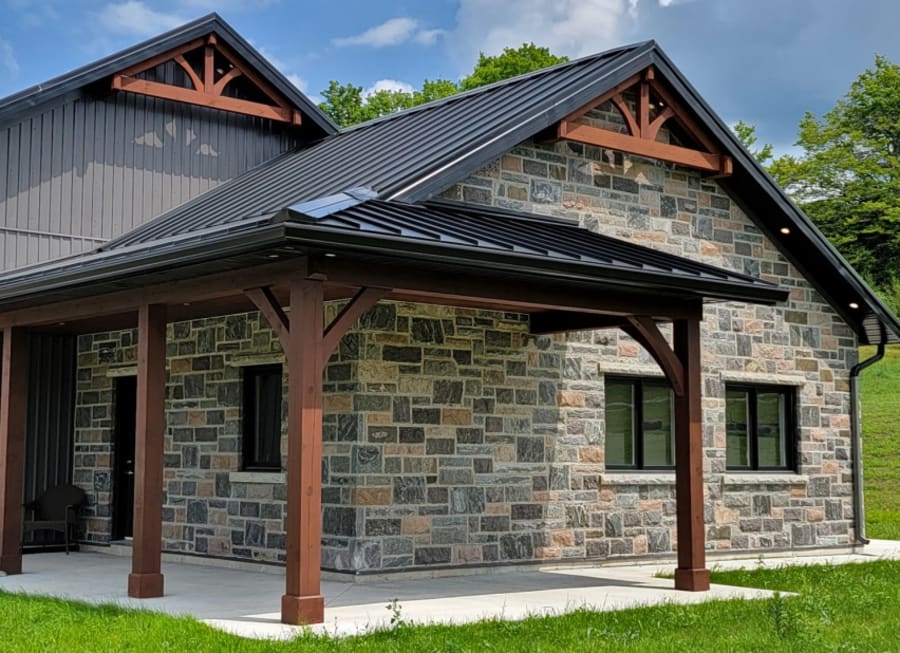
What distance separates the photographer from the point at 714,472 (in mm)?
14758

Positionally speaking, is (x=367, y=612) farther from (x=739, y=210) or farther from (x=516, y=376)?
(x=739, y=210)

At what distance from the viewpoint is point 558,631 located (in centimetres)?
852

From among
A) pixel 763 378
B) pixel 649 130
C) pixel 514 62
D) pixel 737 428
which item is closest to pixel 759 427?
pixel 737 428

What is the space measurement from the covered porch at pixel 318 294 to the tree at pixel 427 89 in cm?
2433

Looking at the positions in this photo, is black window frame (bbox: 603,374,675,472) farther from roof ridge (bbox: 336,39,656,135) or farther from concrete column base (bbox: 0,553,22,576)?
concrete column base (bbox: 0,553,22,576)

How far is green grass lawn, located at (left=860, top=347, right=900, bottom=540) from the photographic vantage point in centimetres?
2086

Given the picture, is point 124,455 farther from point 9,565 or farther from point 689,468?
point 689,468

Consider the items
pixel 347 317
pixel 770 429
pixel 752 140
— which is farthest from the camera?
pixel 752 140

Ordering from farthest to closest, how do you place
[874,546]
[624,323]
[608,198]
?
1. [874,546]
2. [608,198]
3. [624,323]

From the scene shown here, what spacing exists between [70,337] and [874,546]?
1072cm

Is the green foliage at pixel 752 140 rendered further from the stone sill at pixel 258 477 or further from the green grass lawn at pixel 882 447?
the stone sill at pixel 258 477

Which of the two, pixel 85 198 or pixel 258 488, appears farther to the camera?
pixel 85 198

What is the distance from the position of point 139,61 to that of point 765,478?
9313 mm

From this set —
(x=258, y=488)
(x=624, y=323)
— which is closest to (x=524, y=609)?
(x=624, y=323)
